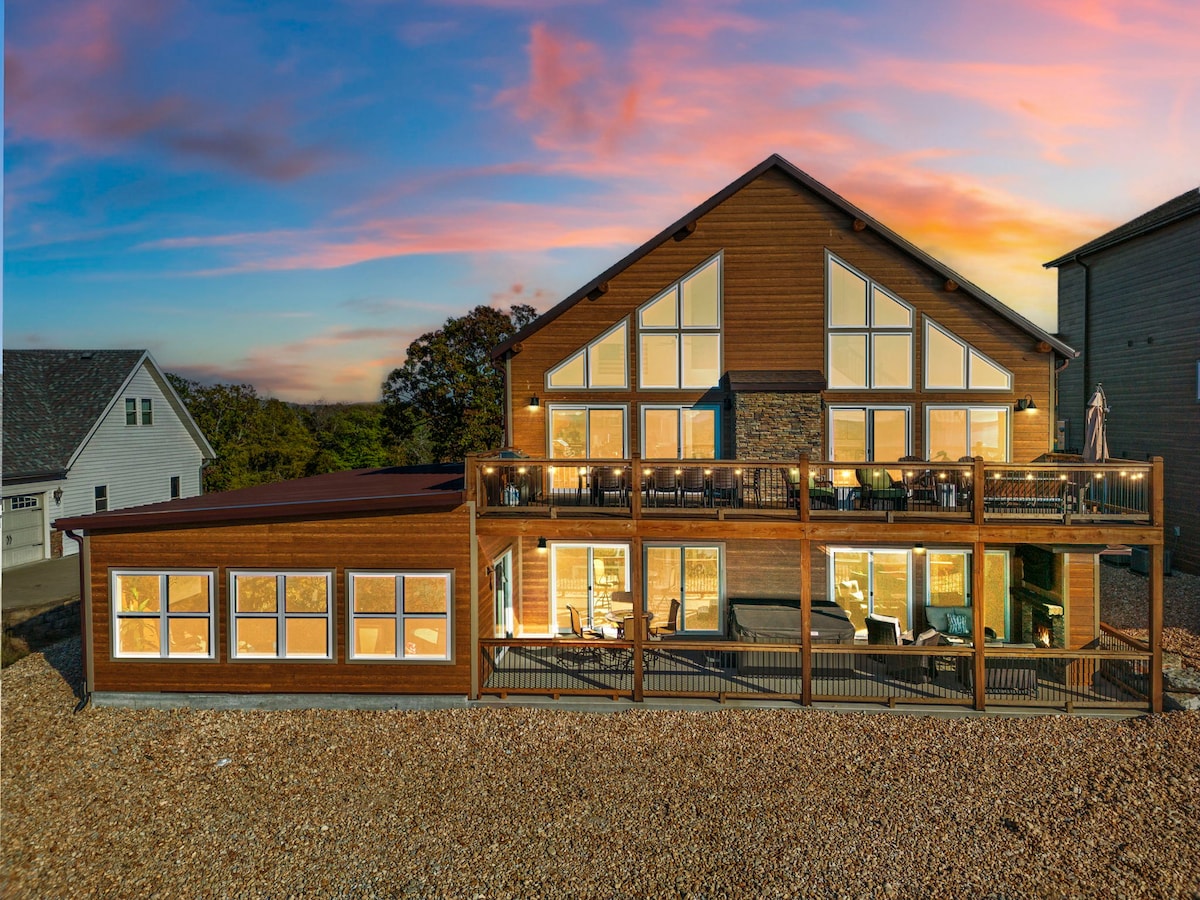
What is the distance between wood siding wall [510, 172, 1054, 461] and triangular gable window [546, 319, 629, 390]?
18cm

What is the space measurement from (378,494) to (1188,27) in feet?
67.7

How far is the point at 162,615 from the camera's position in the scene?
37.5 feet

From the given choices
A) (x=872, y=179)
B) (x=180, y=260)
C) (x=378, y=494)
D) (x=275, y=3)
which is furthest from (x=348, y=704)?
(x=180, y=260)

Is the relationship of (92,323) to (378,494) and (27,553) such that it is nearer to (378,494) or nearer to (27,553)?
(27,553)

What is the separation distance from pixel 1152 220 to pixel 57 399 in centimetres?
4431

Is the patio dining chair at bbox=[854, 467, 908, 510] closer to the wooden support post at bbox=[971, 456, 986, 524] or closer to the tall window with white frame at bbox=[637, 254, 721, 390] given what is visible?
the wooden support post at bbox=[971, 456, 986, 524]

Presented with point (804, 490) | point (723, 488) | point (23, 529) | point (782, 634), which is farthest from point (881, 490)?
point (23, 529)

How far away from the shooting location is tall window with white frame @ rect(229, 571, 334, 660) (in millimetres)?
11336

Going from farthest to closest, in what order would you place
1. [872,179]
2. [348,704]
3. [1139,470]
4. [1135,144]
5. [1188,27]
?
[872,179], [1135,144], [1188,27], [348,704], [1139,470]

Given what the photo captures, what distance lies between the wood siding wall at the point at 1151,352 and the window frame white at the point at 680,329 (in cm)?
1702

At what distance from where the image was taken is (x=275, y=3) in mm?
19797

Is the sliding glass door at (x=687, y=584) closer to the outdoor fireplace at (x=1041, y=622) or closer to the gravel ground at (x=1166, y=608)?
the outdoor fireplace at (x=1041, y=622)

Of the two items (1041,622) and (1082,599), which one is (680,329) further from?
(1082,599)

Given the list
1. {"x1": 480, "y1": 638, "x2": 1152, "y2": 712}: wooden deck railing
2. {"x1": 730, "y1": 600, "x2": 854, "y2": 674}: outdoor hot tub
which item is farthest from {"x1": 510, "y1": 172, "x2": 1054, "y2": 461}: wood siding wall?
{"x1": 480, "y1": 638, "x2": 1152, "y2": 712}: wooden deck railing
